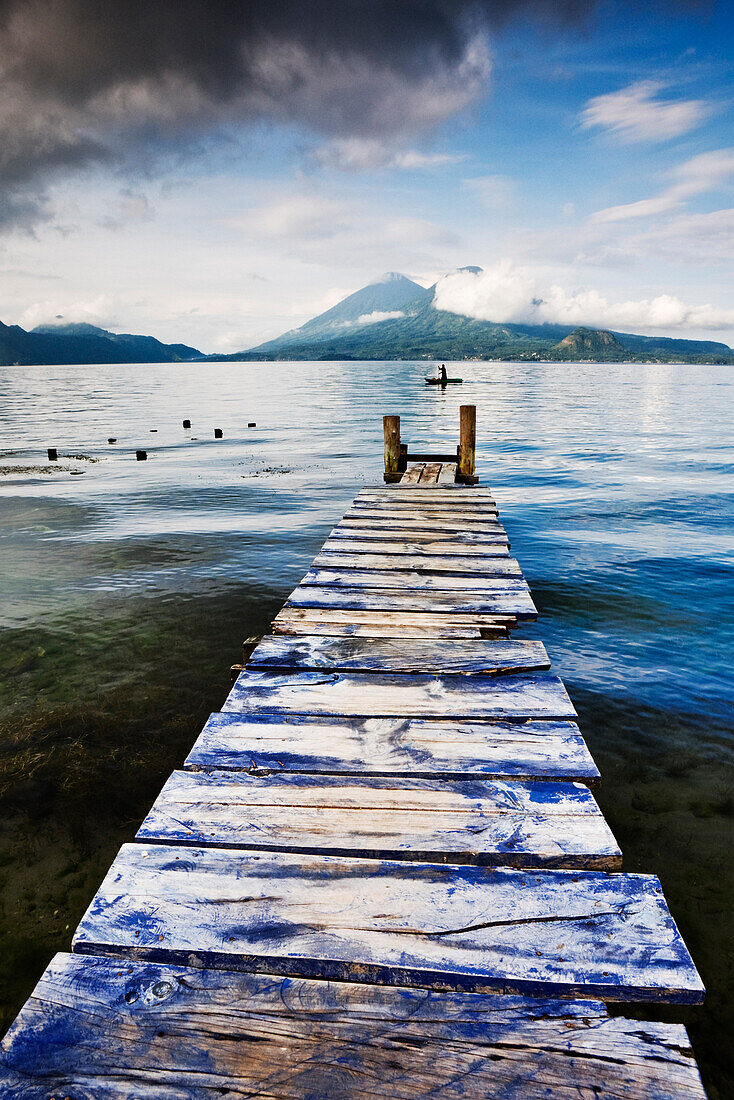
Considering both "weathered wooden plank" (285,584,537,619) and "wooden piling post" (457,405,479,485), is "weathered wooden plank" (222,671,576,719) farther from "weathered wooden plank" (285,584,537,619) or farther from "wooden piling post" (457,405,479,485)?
"wooden piling post" (457,405,479,485)

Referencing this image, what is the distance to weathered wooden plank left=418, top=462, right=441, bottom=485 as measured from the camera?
12886 mm

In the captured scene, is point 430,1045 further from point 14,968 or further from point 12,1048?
point 14,968

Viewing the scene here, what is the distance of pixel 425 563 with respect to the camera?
7086mm

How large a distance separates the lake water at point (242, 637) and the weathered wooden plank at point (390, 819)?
185 centimetres

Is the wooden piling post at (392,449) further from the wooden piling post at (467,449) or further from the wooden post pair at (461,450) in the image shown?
the wooden piling post at (467,449)

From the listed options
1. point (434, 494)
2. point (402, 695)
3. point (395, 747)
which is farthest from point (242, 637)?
point (395, 747)

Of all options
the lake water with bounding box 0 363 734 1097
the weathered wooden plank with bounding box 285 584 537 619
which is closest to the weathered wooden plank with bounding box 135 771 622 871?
the lake water with bounding box 0 363 734 1097

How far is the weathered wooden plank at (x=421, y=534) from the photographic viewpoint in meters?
8.04

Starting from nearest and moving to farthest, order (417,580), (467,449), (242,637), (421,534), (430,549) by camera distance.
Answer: (417,580), (430,549), (421,534), (242,637), (467,449)

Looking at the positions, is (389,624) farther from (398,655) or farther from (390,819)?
(390,819)

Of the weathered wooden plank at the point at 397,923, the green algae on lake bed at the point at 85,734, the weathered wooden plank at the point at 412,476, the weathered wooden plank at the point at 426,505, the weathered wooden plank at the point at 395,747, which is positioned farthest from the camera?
the weathered wooden plank at the point at 412,476

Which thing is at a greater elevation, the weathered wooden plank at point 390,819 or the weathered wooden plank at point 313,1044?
the weathered wooden plank at point 390,819

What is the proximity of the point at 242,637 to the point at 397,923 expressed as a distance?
657 cm

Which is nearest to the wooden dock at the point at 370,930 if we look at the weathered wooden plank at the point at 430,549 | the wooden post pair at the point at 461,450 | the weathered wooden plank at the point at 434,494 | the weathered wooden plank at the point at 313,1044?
the weathered wooden plank at the point at 313,1044
